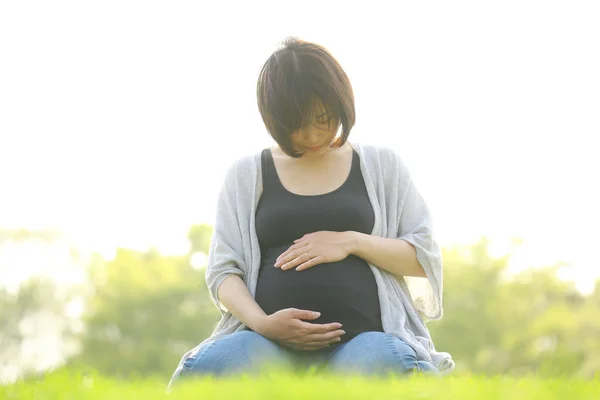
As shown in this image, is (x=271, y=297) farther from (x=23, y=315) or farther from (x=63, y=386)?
(x=23, y=315)

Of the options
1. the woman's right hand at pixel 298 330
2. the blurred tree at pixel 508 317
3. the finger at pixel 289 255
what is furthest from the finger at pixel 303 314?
the blurred tree at pixel 508 317

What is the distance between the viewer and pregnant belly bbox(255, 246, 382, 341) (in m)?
3.58

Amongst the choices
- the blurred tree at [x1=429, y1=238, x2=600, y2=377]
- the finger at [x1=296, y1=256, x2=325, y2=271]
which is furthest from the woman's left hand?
the blurred tree at [x1=429, y1=238, x2=600, y2=377]

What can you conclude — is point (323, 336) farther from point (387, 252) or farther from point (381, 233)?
point (381, 233)

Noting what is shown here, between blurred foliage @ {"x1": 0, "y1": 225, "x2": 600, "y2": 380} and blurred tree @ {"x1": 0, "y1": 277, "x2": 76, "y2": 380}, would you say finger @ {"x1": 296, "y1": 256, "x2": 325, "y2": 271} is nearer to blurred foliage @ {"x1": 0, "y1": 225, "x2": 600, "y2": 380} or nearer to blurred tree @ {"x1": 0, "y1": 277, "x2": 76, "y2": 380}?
blurred foliage @ {"x1": 0, "y1": 225, "x2": 600, "y2": 380}

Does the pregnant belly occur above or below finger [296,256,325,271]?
below

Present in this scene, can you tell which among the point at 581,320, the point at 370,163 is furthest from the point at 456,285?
the point at 370,163

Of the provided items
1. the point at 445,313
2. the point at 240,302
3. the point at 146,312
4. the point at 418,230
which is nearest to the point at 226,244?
the point at 240,302

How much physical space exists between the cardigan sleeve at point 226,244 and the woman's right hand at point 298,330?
0.37 meters

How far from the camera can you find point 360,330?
11.8ft

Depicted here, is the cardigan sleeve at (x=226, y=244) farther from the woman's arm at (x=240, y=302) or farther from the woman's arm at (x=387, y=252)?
the woman's arm at (x=387, y=252)

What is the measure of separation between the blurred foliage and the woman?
91.2 feet

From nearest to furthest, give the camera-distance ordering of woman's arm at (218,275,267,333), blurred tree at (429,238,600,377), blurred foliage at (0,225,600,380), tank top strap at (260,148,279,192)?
woman's arm at (218,275,267,333), tank top strap at (260,148,279,192), blurred foliage at (0,225,600,380), blurred tree at (429,238,600,377)

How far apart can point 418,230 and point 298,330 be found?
74 cm
